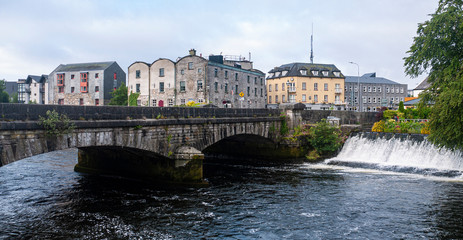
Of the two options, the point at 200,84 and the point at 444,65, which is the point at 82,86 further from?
the point at 444,65

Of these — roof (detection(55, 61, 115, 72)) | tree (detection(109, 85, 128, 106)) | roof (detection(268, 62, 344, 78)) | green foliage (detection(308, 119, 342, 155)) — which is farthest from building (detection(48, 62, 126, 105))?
green foliage (detection(308, 119, 342, 155))

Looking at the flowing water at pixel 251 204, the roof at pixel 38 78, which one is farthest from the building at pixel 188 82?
the roof at pixel 38 78

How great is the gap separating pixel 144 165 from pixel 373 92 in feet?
258

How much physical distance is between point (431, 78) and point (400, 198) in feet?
34.0

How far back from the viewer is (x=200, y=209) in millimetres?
16547

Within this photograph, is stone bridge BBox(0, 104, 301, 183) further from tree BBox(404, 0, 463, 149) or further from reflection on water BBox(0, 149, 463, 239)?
tree BBox(404, 0, 463, 149)

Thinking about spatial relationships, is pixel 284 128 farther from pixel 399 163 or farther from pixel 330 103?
pixel 330 103

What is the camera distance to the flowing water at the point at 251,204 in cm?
1373

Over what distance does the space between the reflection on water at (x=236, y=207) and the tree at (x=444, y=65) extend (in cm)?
318

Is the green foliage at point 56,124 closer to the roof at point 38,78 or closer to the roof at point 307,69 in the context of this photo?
the roof at point 307,69

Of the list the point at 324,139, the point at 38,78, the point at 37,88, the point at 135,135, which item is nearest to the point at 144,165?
the point at 135,135

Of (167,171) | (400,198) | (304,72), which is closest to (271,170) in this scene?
(167,171)

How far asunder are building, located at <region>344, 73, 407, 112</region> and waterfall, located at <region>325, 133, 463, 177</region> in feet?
192

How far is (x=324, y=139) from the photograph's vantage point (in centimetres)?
3319
